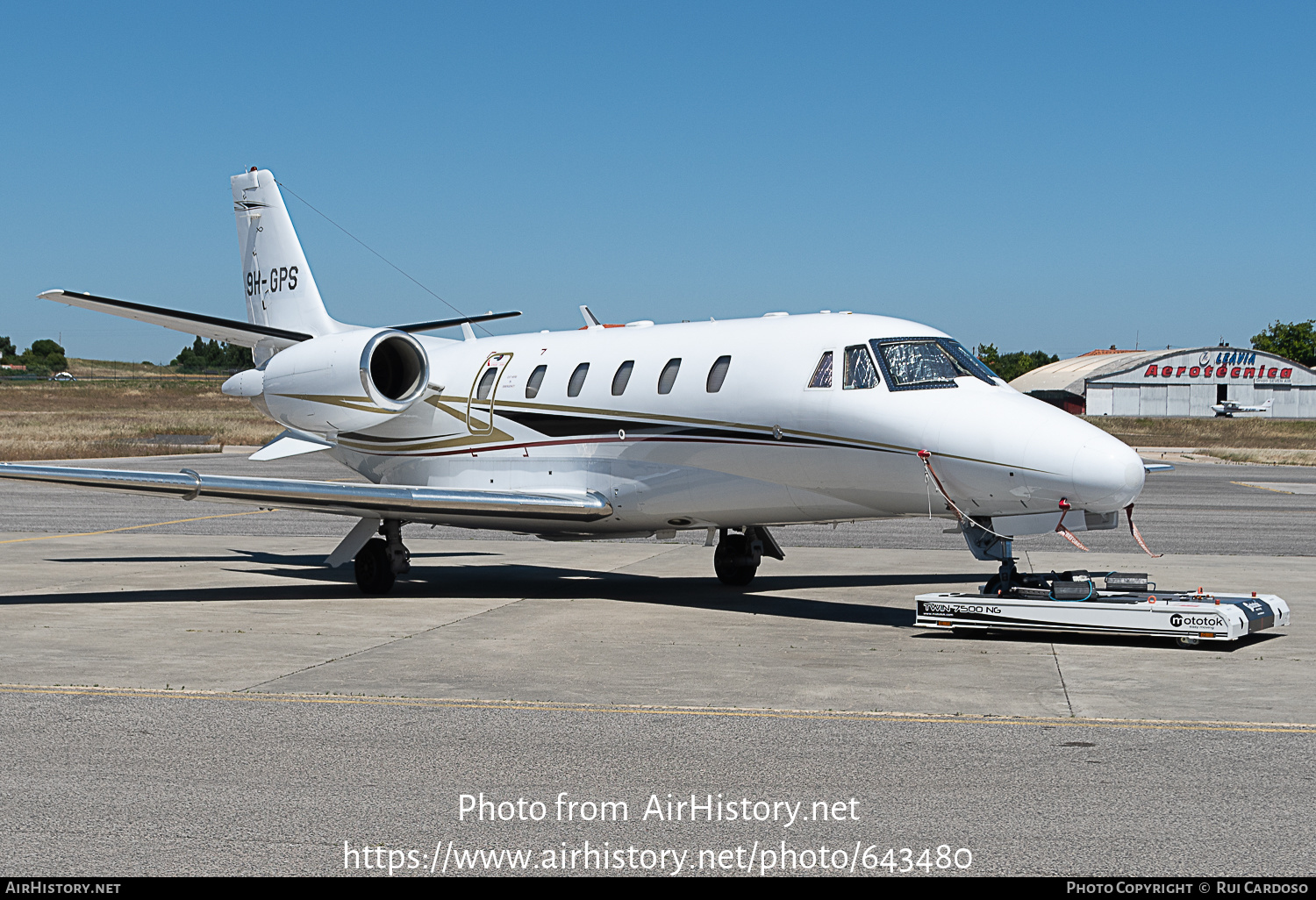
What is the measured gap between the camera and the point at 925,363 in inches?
493

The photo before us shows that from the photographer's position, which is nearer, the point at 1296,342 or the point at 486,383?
the point at 486,383

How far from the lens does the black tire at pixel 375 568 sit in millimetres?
15812

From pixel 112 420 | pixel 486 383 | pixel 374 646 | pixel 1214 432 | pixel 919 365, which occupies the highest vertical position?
pixel 1214 432

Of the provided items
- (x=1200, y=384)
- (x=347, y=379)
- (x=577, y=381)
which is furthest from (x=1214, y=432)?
(x=347, y=379)

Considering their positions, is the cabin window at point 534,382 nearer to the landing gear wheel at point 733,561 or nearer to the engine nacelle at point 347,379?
the engine nacelle at point 347,379

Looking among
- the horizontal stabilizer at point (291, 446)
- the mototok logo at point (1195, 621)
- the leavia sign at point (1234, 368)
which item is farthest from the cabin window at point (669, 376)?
the leavia sign at point (1234, 368)

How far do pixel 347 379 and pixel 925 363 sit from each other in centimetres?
769

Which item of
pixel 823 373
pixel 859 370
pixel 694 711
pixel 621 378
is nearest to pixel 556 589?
pixel 621 378

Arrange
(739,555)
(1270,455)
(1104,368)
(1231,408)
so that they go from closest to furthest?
(739,555)
(1270,455)
(1231,408)
(1104,368)

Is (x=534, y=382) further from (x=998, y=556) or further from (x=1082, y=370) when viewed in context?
(x=1082, y=370)

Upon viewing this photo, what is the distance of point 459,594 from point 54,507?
17.7 m

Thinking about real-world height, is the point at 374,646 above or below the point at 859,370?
below

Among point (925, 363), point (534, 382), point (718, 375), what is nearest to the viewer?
point (925, 363)
